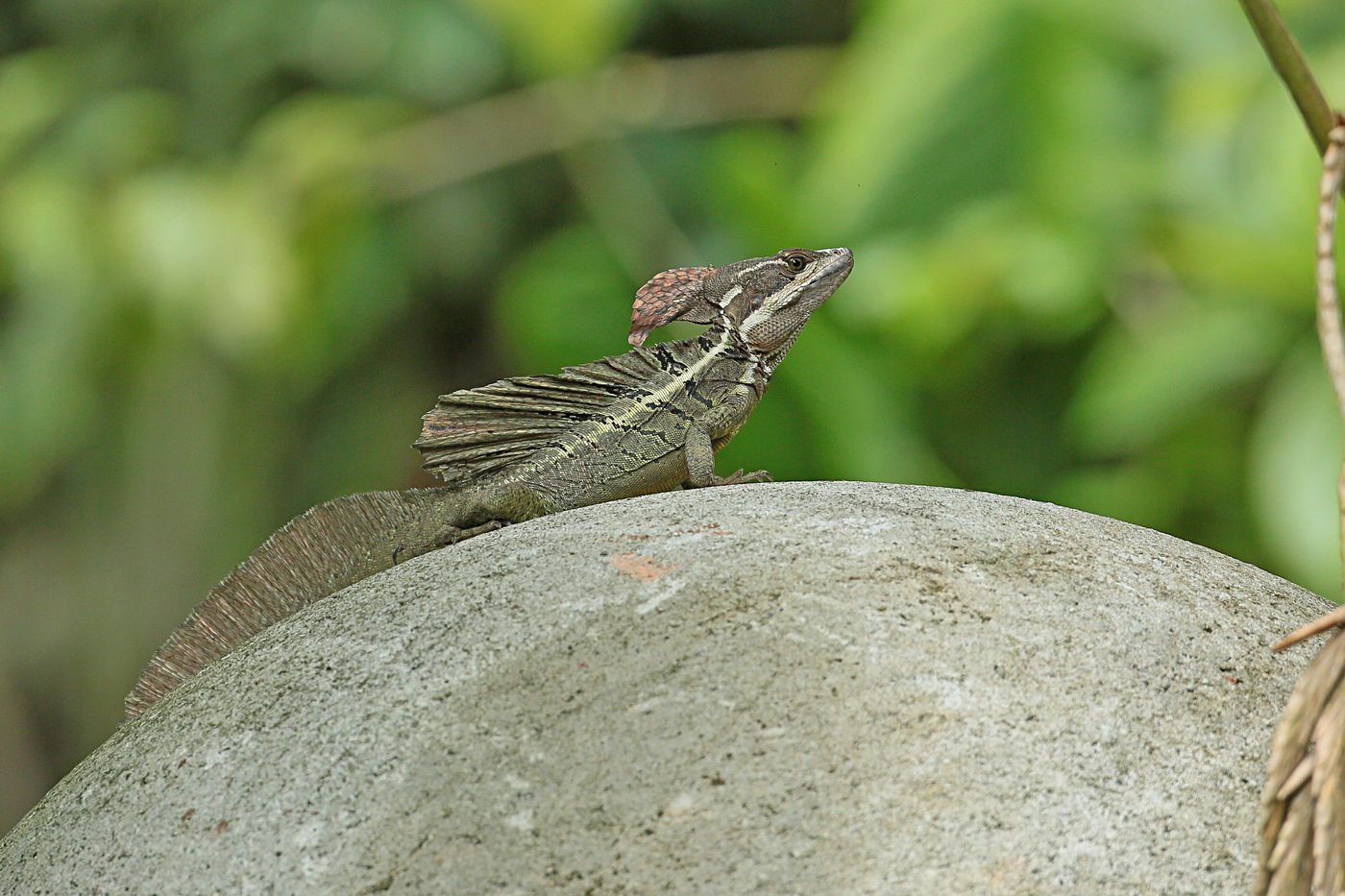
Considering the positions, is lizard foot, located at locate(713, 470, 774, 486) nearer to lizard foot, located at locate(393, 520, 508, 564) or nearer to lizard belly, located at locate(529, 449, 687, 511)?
lizard belly, located at locate(529, 449, 687, 511)

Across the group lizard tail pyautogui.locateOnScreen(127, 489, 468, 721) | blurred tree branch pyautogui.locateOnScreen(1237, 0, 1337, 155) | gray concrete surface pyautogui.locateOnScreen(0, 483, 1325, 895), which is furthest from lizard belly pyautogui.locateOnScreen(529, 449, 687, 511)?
blurred tree branch pyautogui.locateOnScreen(1237, 0, 1337, 155)

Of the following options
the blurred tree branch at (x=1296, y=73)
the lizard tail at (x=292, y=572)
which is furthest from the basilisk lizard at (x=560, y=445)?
the blurred tree branch at (x=1296, y=73)

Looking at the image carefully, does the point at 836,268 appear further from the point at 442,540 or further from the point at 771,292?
the point at 442,540

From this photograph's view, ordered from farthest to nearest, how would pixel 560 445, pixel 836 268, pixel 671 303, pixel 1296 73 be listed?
1. pixel 836 268
2. pixel 671 303
3. pixel 560 445
4. pixel 1296 73

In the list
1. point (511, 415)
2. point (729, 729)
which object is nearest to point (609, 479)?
point (511, 415)

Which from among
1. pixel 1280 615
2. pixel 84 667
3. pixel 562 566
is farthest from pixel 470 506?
pixel 84 667

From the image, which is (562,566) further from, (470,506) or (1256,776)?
(1256,776)
